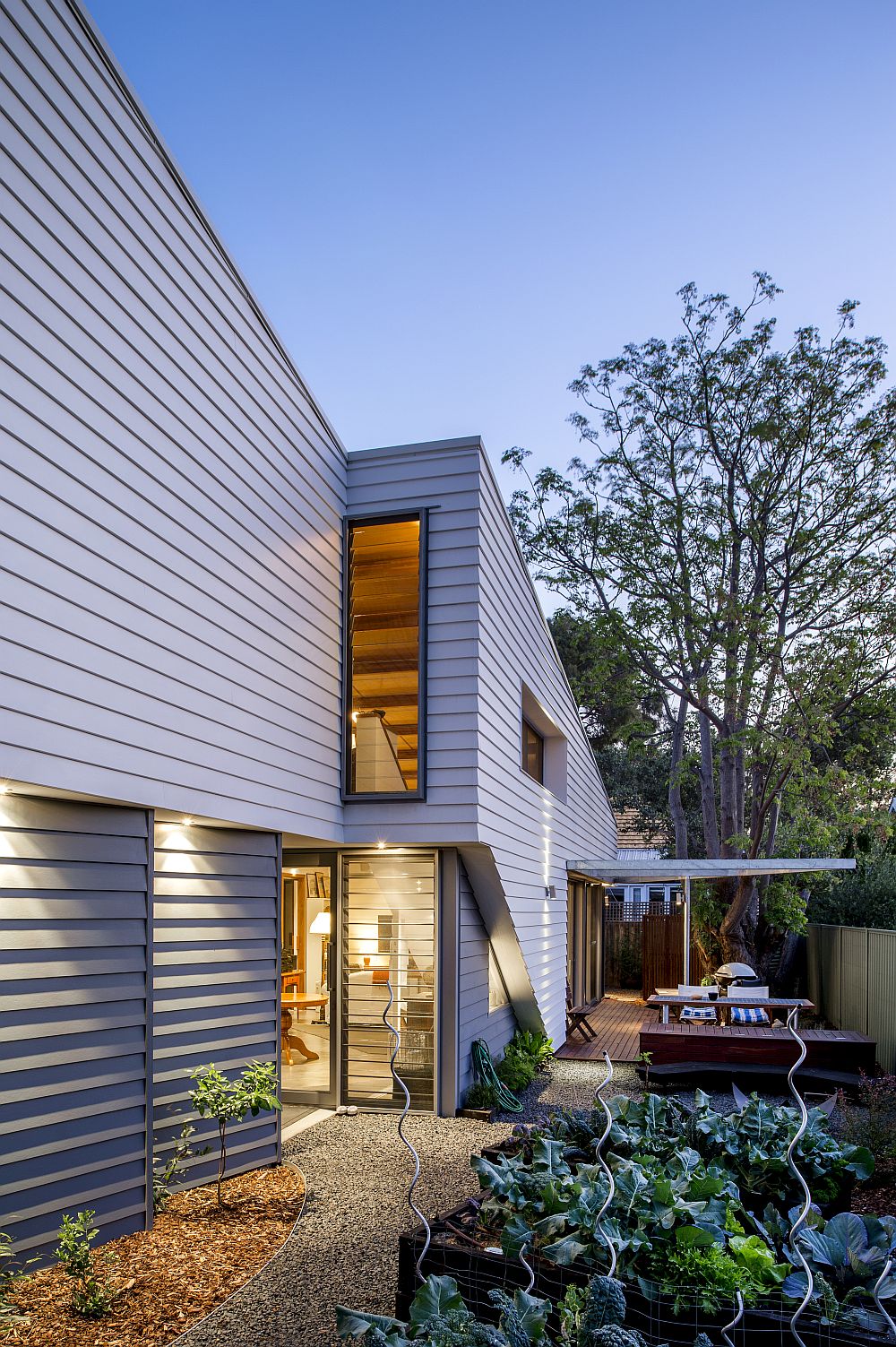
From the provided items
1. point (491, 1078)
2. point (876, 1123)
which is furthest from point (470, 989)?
point (876, 1123)

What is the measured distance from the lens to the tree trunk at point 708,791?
18062 mm

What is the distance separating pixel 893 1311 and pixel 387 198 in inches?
533

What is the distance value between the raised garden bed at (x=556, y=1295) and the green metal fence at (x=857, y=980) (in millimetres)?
7783

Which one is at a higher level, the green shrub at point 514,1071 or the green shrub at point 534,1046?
the green shrub at point 514,1071

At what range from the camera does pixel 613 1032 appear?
47.4ft

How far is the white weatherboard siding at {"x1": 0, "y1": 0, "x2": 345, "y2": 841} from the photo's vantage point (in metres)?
4.30

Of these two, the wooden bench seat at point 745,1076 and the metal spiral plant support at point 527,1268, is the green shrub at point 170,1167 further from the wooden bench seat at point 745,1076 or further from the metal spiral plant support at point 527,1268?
the wooden bench seat at point 745,1076

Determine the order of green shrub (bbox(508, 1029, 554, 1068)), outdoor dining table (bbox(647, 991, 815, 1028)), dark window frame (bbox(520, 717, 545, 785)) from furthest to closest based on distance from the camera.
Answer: dark window frame (bbox(520, 717, 545, 785)) → outdoor dining table (bbox(647, 991, 815, 1028)) → green shrub (bbox(508, 1029, 554, 1068))

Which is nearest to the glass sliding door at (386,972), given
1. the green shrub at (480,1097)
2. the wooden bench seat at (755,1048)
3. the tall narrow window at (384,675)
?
the green shrub at (480,1097)

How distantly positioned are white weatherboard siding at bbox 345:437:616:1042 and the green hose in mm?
1245

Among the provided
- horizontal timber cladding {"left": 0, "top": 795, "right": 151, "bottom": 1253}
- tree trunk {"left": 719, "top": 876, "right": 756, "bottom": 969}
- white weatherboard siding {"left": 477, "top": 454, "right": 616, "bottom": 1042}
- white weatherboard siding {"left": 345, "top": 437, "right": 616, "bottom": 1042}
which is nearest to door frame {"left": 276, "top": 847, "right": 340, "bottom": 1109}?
white weatherboard siding {"left": 345, "top": 437, "right": 616, "bottom": 1042}

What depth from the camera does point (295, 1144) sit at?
7.61 m

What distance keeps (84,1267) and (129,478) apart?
12.2 feet

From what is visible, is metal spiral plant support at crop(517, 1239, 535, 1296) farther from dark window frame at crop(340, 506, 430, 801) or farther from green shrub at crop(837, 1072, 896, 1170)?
dark window frame at crop(340, 506, 430, 801)
